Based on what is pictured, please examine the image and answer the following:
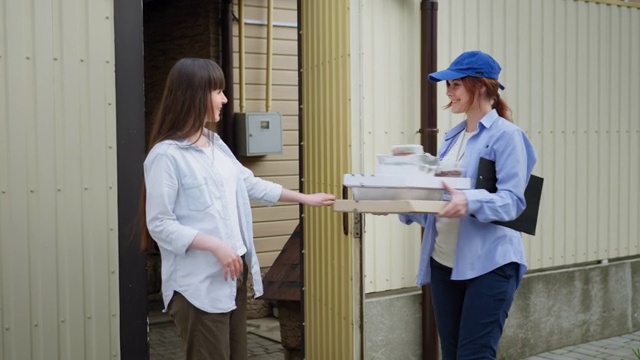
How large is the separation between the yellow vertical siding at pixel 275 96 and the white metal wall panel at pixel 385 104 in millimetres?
2891

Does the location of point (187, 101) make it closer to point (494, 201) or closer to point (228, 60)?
point (494, 201)

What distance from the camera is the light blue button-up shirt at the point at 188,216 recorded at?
329 centimetres

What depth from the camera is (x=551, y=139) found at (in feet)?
21.6

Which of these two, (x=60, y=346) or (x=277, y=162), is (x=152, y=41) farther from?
(x=60, y=346)

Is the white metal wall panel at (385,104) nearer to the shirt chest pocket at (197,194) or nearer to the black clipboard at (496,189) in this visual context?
the black clipboard at (496,189)

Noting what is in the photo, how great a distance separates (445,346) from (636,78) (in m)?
4.38

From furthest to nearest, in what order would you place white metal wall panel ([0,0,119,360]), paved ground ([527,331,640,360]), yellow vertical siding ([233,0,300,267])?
yellow vertical siding ([233,0,300,267]) → paved ground ([527,331,640,360]) → white metal wall panel ([0,0,119,360])

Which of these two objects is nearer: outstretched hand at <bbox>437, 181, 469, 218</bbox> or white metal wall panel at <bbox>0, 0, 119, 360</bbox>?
outstretched hand at <bbox>437, 181, 469, 218</bbox>

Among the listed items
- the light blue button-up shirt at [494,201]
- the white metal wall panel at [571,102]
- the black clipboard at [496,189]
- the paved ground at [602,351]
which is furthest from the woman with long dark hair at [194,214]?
the paved ground at [602,351]

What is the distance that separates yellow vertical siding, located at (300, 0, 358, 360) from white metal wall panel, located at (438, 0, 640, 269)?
91 centimetres

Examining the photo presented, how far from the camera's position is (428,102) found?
568 cm

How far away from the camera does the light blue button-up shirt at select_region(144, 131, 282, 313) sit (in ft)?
10.8

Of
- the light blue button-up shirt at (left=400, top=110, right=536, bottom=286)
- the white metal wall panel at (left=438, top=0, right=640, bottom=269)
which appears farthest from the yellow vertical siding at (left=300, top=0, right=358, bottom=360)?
the light blue button-up shirt at (left=400, top=110, right=536, bottom=286)

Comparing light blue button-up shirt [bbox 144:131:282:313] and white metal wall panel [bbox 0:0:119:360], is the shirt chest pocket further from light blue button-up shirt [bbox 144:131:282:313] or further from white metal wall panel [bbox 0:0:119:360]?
white metal wall panel [bbox 0:0:119:360]
